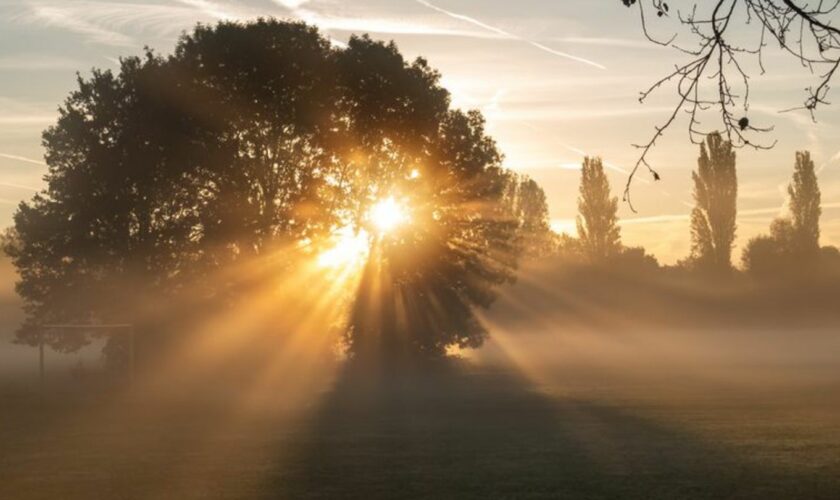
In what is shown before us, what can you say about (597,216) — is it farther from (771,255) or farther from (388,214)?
(388,214)

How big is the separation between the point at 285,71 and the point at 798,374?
30.6 m

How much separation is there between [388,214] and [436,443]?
111 ft

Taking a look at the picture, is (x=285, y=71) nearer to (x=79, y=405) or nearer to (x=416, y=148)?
(x=416, y=148)

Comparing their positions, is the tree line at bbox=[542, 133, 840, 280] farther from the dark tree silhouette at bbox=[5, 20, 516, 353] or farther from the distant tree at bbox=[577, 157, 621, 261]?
the dark tree silhouette at bbox=[5, 20, 516, 353]

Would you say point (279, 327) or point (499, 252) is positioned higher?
point (499, 252)

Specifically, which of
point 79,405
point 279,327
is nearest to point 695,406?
point 79,405

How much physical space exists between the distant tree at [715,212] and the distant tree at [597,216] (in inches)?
396

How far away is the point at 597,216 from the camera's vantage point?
12912 centimetres

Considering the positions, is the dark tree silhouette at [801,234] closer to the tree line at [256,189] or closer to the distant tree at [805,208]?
the distant tree at [805,208]

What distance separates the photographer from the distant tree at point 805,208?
126625mm

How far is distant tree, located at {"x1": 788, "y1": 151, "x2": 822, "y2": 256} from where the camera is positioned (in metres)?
127

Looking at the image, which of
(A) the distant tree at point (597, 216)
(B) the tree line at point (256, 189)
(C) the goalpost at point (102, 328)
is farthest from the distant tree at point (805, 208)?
(C) the goalpost at point (102, 328)

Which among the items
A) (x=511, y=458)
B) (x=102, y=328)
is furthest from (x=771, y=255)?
(x=511, y=458)

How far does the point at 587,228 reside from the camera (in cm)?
12850
